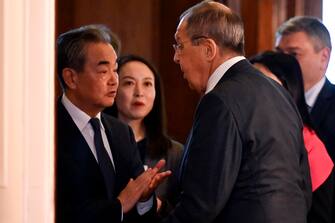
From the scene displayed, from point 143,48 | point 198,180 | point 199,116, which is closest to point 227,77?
point 199,116

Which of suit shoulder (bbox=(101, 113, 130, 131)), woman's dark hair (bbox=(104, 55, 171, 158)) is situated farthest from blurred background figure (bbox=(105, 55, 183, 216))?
suit shoulder (bbox=(101, 113, 130, 131))

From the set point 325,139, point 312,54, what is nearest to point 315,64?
point 312,54

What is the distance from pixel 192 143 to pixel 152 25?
7.07ft

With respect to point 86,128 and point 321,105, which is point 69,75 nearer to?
point 86,128

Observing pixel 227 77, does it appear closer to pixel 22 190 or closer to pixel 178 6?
pixel 22 190

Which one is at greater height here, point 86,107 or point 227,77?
point 227,77

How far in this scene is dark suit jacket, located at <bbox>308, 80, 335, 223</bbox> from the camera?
2158 millimetres

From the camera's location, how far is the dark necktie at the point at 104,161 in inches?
76.7

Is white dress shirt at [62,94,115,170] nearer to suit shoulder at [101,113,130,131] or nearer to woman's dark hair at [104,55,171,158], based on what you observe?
suit shoulder at [101,113,130,131]

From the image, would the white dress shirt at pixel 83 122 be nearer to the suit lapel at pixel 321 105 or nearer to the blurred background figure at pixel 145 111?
the blurred background figure at pixel 145 111

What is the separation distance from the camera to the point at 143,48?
367 centimetres

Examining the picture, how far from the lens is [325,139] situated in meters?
2.59

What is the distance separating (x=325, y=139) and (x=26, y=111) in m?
2.23

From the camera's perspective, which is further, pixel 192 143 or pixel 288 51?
pixel 288 51
